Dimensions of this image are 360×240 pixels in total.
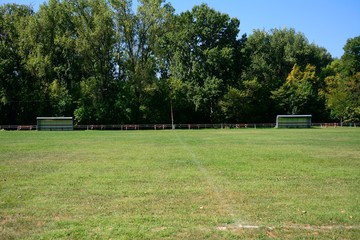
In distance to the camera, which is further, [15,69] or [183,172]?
[15,69]

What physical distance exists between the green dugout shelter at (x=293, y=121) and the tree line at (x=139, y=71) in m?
5.99

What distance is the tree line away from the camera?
195 ft

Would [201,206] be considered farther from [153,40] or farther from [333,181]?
Result: [153,40]

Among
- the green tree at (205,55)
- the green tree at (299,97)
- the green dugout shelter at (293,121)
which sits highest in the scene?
the green tree at (205,55)

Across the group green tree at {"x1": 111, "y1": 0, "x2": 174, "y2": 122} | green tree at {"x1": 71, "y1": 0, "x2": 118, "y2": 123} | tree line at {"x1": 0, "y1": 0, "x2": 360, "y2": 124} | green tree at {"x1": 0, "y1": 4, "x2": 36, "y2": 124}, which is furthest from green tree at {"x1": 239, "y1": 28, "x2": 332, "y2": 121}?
green tree at {"x1": 0, "y1": 4, "x2": 36, "y2": 124}

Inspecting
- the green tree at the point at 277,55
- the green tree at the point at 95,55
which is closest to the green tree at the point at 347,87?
the green tree at the point at 277,55

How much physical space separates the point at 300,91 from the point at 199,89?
1932cm

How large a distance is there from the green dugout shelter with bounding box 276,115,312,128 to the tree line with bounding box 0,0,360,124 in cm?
599

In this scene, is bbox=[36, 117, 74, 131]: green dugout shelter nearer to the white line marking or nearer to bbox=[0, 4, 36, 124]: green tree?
bbox=[0, 4, 36, 124]: green tree

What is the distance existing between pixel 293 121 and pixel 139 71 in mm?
26990

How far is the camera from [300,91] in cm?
6806

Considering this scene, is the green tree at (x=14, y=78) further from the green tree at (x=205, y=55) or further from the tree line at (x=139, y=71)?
the green tree at (x=205, y=55)

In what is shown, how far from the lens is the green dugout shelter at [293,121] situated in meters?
61.8

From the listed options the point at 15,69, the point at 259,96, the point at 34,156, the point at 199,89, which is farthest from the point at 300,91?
the point at 34,156
